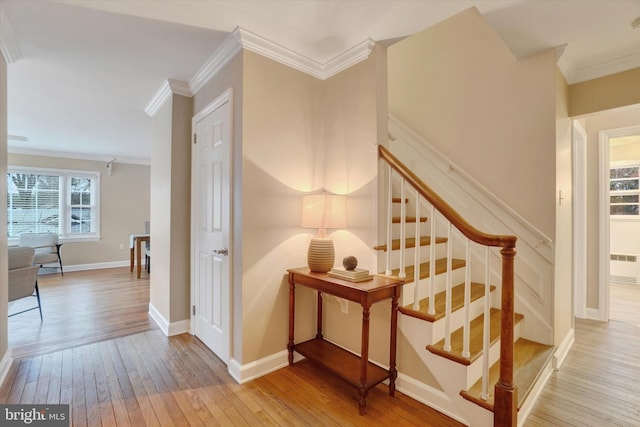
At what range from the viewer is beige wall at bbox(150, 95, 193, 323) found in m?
2.89

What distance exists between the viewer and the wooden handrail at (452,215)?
1483 mm

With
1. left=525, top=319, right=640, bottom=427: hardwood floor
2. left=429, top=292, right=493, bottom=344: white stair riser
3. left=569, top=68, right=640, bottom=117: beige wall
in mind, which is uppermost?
left=569, top=68, right=640, bottom=117: beige wall

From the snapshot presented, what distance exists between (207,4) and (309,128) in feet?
3.54

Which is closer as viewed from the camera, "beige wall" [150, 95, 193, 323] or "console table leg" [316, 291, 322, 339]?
"console table leg" [316, 291, 322, 339]

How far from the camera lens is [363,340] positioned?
1.78 meters

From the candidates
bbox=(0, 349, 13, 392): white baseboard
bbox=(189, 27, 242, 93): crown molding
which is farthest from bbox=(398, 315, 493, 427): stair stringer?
bbox=(0, 349, 13, 392): white baseboard

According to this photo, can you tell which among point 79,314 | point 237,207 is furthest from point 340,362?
point 79,314

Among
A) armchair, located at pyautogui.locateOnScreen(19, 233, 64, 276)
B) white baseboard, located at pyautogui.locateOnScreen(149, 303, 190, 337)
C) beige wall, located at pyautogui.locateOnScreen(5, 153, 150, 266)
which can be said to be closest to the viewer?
white baseboard, located at pyautogui.locateOnScreen(149, 303, 190, 337)

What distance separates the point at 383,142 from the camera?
2209 millimetres

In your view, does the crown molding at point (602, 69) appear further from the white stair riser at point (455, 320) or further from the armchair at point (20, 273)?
the armchair at point (20, 273)

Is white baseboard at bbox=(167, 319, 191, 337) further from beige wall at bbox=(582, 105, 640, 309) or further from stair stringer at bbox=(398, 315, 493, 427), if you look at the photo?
beige wall at bbox=(582, 105, 640, 309)

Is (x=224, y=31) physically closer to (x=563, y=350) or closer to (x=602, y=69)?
(x=602, y=69)

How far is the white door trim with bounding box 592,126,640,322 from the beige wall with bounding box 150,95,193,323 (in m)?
4.60

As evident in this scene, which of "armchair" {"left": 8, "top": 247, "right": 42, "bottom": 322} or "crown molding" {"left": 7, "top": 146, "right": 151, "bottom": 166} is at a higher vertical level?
"crown molding" {"left": 7, "top": 146, "right": 151, "bottom": 166}
